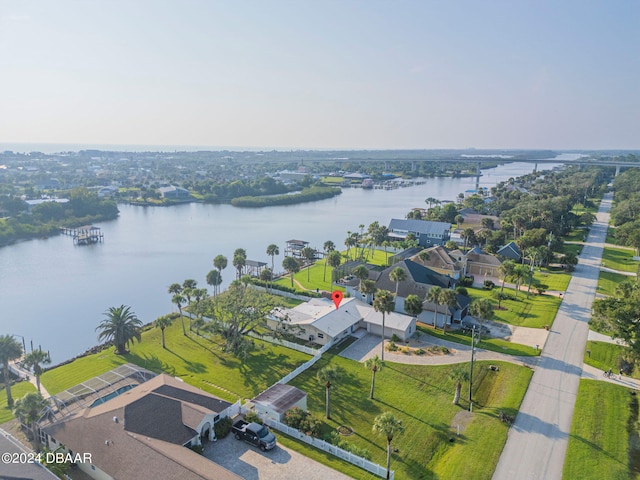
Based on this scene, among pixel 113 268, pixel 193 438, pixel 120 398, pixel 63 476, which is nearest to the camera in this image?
pixel 63 476

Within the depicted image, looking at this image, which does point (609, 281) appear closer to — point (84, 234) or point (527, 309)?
point (527, 309)

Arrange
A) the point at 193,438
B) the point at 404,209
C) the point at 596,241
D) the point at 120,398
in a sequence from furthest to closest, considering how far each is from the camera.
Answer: the point at 404,209, the point at 596,241, the point at 120,398, the point at 193,438

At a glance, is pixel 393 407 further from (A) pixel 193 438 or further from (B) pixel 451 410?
(A) pixel 193 438

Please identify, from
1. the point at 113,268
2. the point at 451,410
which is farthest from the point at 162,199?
the point at 451,410

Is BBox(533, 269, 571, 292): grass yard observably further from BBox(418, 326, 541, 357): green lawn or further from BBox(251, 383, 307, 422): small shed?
BBox(251, 383, 307, 422): small shed

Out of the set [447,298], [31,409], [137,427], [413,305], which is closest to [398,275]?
[413,305]

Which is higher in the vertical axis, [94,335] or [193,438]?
[193,438]

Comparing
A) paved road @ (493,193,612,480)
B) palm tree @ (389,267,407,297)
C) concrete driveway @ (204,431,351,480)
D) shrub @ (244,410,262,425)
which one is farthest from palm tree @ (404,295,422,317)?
concrete driveway @ (204,431,351,480)
